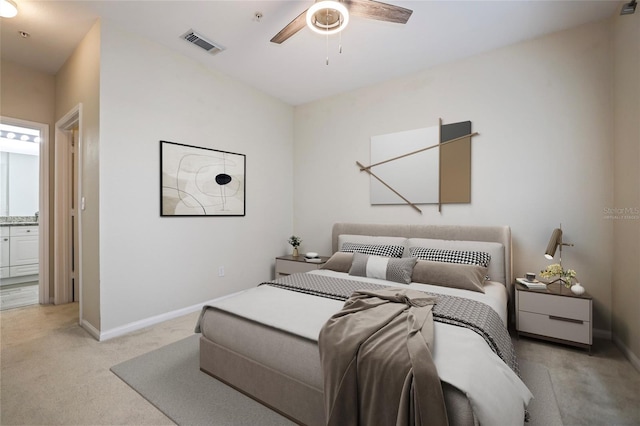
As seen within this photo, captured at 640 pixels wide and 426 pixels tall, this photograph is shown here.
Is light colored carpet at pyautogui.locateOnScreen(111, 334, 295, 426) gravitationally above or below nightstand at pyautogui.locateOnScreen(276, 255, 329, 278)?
below

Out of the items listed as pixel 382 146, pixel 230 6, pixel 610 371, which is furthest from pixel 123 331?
pixel 610 371

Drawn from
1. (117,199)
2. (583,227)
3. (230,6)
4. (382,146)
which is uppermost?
(230,6)

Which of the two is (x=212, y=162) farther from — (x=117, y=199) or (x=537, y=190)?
(x=537, y=190)

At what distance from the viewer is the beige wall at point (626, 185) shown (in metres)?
2.19

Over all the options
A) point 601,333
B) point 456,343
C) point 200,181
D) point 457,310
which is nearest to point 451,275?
point 457,310

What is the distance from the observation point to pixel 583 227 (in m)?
2.72

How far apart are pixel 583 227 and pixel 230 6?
382 centimetres

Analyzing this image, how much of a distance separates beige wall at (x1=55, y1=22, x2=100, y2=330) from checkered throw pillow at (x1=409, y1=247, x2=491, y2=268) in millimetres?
3171

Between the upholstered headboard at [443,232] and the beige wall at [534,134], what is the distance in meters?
0.15

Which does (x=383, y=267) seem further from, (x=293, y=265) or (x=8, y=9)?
(x=8, y=9)

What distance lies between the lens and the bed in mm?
1106

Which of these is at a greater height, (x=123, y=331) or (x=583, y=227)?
(x=583, y=227)

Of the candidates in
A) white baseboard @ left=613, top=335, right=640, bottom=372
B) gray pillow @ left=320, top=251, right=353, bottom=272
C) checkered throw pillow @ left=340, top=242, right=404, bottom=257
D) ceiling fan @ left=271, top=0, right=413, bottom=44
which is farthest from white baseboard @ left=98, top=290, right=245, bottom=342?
white baseboard @ left=613, top=335, right=640, bottom=372

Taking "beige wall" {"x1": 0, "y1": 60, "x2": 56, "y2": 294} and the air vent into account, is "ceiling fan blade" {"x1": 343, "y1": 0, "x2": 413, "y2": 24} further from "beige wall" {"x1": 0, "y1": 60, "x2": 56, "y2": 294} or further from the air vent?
"beige wall" {"x1": 0, "y1": 60, "x2": 56, "y2": 294}
